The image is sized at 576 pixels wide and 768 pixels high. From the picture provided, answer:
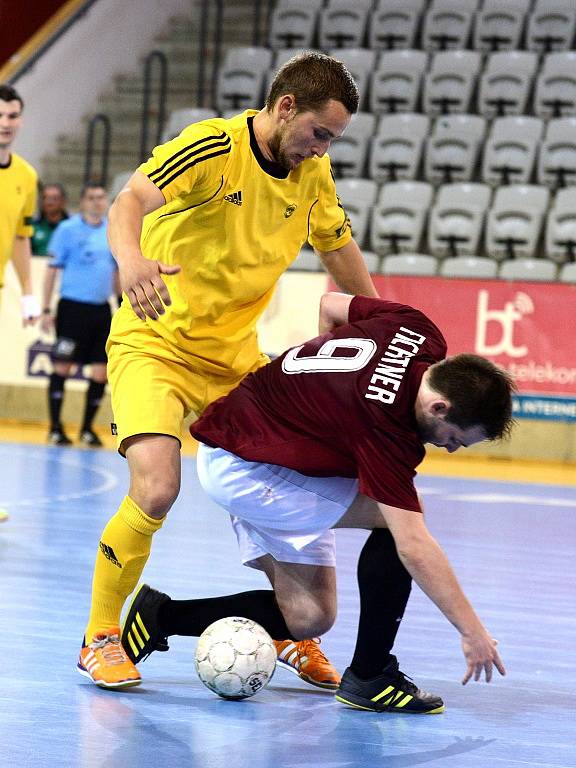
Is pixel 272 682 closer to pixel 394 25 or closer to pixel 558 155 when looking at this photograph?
pixel 558 155

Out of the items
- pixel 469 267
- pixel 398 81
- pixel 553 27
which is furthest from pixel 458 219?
pixel 553 27

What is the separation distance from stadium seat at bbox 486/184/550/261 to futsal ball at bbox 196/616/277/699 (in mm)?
9022

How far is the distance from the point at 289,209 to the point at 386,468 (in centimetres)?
98

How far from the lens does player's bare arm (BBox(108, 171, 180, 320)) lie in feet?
10.2

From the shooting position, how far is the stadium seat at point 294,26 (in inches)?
593

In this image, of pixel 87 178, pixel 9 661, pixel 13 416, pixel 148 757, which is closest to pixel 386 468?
pixel 148 757

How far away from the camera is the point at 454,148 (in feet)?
43.5

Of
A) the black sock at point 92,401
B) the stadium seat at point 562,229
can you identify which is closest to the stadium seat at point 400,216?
the stadium seat at point 562,229

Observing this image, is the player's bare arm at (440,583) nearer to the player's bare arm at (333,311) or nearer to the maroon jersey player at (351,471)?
the maroon jersey player at (351,471)

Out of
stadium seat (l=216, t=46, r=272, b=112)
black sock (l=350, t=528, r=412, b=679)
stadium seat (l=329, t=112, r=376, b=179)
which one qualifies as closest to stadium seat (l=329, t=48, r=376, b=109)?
stadium seat (l=329, t=112, r=376, b=179)

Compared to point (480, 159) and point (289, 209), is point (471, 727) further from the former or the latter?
point (480, 159)

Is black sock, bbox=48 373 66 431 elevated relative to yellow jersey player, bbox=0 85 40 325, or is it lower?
lower

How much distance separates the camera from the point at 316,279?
1120 centimetres

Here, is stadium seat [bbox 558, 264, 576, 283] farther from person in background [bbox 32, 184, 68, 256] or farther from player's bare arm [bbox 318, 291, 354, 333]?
player's bare arm [bbox 318, 291, 354, 333]
